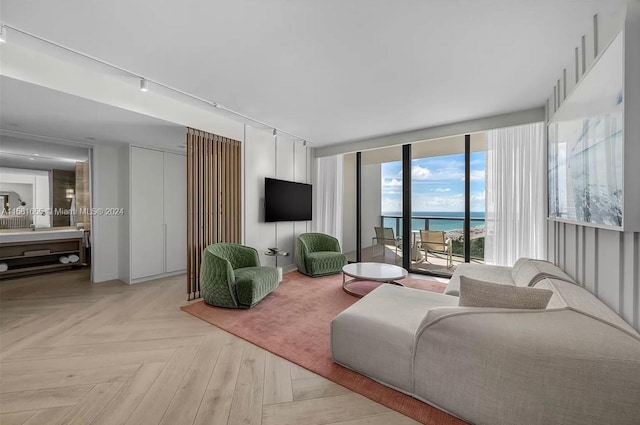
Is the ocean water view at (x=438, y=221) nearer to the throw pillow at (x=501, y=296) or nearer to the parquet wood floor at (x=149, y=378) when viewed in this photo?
the throw pillow at (x=501, y=296)

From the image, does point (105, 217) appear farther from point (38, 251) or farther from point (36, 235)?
point (38, 251)

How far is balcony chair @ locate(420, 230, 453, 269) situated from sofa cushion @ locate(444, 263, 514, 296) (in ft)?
4.88

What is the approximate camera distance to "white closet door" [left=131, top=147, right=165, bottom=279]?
13.5 feet

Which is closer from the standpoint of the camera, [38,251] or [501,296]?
[501,296]

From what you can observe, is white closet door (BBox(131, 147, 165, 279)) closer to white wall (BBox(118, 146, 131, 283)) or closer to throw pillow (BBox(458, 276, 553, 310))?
white wall (BBox(118, 146, 131, 283))

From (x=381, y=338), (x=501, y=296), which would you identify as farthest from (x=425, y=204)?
(x=381, y=338)

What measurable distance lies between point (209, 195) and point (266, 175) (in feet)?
4.01

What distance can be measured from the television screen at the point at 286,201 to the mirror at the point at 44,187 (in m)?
3.34

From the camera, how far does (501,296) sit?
1517 millimetres

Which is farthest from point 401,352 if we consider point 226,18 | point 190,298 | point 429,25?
point 190,298

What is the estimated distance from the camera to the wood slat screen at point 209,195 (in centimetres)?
340

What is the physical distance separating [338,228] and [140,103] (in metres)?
4.04

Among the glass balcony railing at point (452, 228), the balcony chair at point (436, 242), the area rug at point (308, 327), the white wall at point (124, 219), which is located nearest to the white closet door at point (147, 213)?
the white wall at point (124, 219)

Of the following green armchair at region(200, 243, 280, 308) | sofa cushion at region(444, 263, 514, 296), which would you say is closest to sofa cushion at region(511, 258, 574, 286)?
sofa cushion at region(444, 263, 514, 296)
